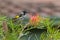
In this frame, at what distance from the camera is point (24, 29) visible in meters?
1.26

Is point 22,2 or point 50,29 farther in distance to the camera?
point 22,2

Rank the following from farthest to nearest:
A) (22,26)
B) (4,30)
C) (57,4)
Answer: (57,4)
(22,26)
(4,30)

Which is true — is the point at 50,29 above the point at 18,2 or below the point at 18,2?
above

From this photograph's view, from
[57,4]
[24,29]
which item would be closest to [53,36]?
[24,29]

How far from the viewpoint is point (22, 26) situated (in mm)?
1234

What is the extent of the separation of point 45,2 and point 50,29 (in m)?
6.75

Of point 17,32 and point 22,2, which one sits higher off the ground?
point 17,32

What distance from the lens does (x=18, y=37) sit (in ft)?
3.84

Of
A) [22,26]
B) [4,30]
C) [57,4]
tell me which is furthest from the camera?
[57,4]

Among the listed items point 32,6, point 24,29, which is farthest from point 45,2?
point 24,29

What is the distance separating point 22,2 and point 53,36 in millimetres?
6926

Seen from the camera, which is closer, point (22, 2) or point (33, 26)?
point (33, 26)

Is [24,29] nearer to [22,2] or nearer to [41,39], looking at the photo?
[41,39]

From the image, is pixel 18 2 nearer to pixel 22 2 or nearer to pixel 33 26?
pixel 22 2
